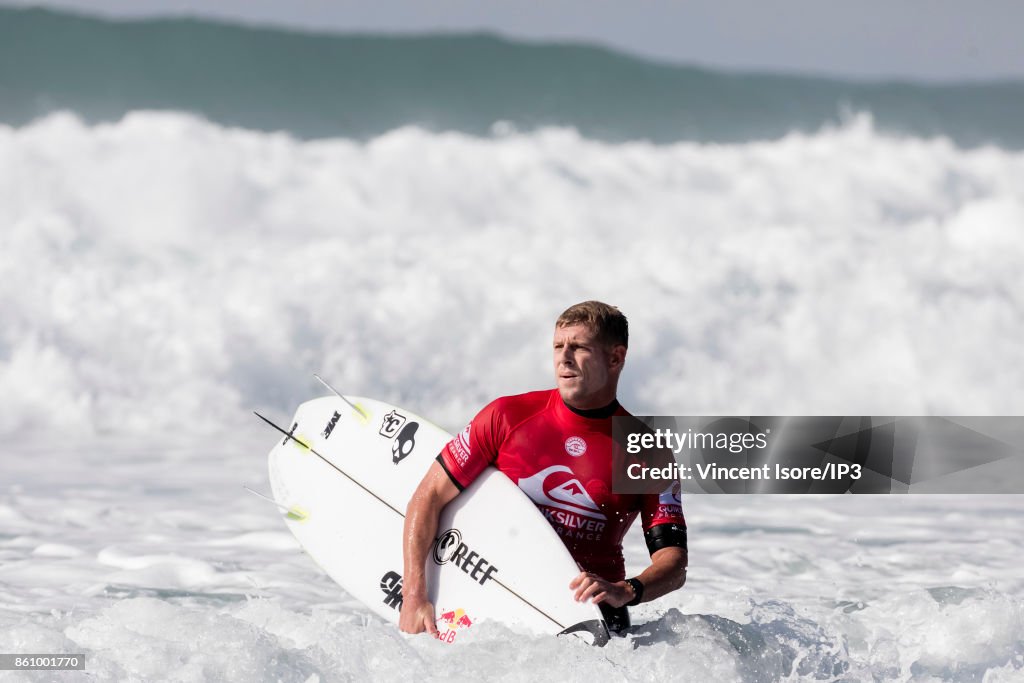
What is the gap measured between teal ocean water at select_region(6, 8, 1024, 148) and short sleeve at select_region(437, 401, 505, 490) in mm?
14794

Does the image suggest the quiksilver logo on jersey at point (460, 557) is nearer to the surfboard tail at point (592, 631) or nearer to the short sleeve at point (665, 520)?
the surfboard tail at point (592, 631)

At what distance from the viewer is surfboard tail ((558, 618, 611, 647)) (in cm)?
338

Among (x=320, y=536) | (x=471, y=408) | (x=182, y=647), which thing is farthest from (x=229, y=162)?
(x=182, y=647)

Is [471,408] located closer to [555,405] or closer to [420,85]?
[555,405]

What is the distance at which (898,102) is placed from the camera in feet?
65.8

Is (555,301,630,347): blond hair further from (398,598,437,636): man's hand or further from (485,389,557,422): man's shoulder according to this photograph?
(398,598,437,636): man's hand

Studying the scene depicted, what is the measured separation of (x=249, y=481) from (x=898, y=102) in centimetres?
1581

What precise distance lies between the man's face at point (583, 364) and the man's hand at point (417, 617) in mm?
777

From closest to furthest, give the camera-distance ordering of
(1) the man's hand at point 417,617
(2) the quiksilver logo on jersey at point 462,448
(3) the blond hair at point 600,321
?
(3) the blond hair at point 600,321 < (1) the man's hand at point 417,617 < (2) the quiksilver logo on jersey at point 462,448

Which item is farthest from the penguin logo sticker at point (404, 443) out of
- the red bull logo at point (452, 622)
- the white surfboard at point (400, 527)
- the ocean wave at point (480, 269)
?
the ocean wave at point (480, 269)

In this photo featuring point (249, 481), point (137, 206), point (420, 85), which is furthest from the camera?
point (420, 85)

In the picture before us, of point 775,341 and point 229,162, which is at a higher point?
point 229,162

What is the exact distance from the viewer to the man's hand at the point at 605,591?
3.36m

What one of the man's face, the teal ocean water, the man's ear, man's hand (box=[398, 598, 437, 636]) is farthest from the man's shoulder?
the teal ocean water
